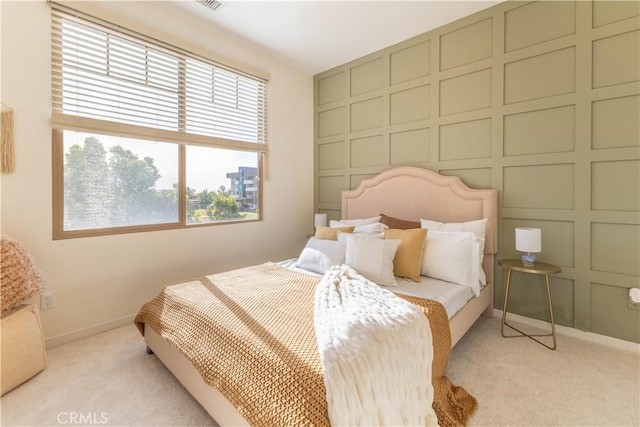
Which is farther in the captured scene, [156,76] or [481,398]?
[156,76]

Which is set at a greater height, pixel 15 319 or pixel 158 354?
pixel 15 319

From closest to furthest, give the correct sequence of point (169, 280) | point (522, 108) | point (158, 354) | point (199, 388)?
point (199, 388) → point (158, 354) → point (522, 108) → point (169, 280)

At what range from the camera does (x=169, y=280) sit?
2814 mm

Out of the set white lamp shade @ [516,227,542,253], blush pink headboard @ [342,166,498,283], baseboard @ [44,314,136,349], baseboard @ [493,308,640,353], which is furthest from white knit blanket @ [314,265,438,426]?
baseboard @ [44,314,136,349]

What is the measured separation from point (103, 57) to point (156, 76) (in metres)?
0.40

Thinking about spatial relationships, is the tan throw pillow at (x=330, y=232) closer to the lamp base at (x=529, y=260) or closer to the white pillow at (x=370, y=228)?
the white pillow at (x=370, y=228)

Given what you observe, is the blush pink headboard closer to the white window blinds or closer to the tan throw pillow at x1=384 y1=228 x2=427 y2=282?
the tan throw pillow at x1=384 y1=228 x2=427 y2=282

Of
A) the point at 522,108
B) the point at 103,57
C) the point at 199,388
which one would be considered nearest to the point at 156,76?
the point at 103,57

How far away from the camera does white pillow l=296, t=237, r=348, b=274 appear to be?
240 centimetres

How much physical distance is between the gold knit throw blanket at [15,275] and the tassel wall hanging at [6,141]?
51 centimetres

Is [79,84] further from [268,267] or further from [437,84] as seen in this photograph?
[437,84]

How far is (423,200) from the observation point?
3037 millimetres

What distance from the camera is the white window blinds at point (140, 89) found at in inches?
87.3

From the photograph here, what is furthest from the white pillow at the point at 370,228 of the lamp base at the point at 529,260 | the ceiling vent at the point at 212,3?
the ceiling vent at the point at 212,3
